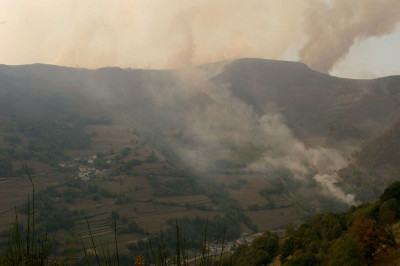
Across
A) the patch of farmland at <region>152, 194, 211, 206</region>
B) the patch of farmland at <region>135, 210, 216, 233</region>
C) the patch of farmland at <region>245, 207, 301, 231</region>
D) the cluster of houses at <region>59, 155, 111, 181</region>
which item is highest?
the cluster of houses at <region>59, 155, 111, 181</region>

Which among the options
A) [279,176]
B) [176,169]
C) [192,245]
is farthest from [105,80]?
[192,245]

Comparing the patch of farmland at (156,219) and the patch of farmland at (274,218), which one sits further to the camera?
the patch of farmland at (274,218)

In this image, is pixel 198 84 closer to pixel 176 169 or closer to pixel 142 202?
pixel 176 169

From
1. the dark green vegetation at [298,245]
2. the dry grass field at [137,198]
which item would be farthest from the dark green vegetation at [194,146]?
the dark green vegetation at [298,245]

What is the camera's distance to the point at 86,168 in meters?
100

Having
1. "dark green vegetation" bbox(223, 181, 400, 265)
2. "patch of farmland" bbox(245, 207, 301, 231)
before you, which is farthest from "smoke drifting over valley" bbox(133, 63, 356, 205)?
"dark green vegetation" bbox(223, 181, 400, 265)

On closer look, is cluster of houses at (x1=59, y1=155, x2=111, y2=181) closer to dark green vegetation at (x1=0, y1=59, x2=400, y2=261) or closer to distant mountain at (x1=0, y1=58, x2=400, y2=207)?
dark green vegetation at (x1=0, y1=59, x2=400, y2=261)

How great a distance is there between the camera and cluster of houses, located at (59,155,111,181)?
94.8 metres

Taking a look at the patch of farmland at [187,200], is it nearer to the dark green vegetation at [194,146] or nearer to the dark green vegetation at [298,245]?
the dark green vegetation at [194,146]

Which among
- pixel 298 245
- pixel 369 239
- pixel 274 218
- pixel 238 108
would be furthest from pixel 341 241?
pixel 238 108

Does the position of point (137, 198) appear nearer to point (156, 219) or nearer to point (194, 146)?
point (156, 219)

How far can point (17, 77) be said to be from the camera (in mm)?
148000

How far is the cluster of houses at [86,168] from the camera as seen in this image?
94.8 m

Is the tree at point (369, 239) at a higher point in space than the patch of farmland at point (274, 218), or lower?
higher
